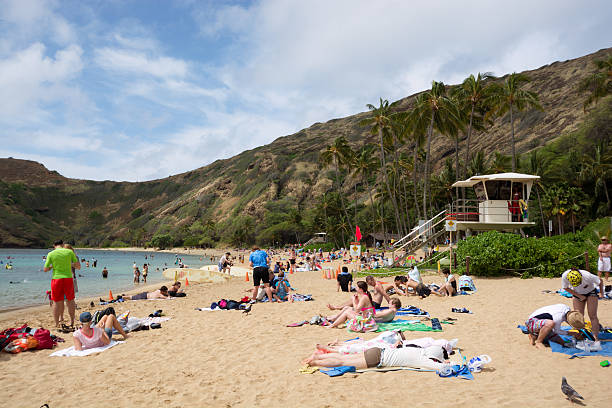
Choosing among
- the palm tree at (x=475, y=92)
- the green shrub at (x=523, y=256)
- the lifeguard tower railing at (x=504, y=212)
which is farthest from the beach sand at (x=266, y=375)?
the palm tree at (x=475, y=92)

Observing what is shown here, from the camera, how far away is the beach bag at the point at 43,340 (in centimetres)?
711

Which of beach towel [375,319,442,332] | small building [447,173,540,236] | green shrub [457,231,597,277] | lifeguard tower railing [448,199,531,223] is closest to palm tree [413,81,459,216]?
small building [447,173,540,236]

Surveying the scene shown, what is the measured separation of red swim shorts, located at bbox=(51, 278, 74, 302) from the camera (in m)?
8.40

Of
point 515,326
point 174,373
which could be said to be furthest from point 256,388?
point 515,326

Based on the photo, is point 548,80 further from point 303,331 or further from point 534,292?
point 303,331

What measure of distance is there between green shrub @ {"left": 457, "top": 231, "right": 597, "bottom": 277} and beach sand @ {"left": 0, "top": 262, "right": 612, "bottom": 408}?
6319 mm

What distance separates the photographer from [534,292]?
38.7 ft

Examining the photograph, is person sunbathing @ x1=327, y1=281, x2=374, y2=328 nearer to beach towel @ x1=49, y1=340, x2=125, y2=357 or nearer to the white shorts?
A: beach towel @ x1=49, y1=340, x2=125, y2=357

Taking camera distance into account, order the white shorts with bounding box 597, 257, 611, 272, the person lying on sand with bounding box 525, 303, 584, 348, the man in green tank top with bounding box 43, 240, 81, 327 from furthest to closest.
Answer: the white shorts with bounding box 597, 257, 611, 272, the man in green tank top with bounding box 43, 240, 81, 327, the person lying on sand with bounding box 525, 303, 584, 348

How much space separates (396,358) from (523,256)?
1247 cm

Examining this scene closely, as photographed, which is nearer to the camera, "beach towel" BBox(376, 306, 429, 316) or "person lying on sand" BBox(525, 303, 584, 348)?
"person lying on sand" BBox(525, 303, 584, 348)

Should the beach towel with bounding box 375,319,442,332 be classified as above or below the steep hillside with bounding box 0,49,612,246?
below

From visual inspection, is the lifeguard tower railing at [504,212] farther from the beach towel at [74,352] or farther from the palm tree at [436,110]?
the beach towel at [74,352]

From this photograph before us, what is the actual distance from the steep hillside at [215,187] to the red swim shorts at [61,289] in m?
68.9
